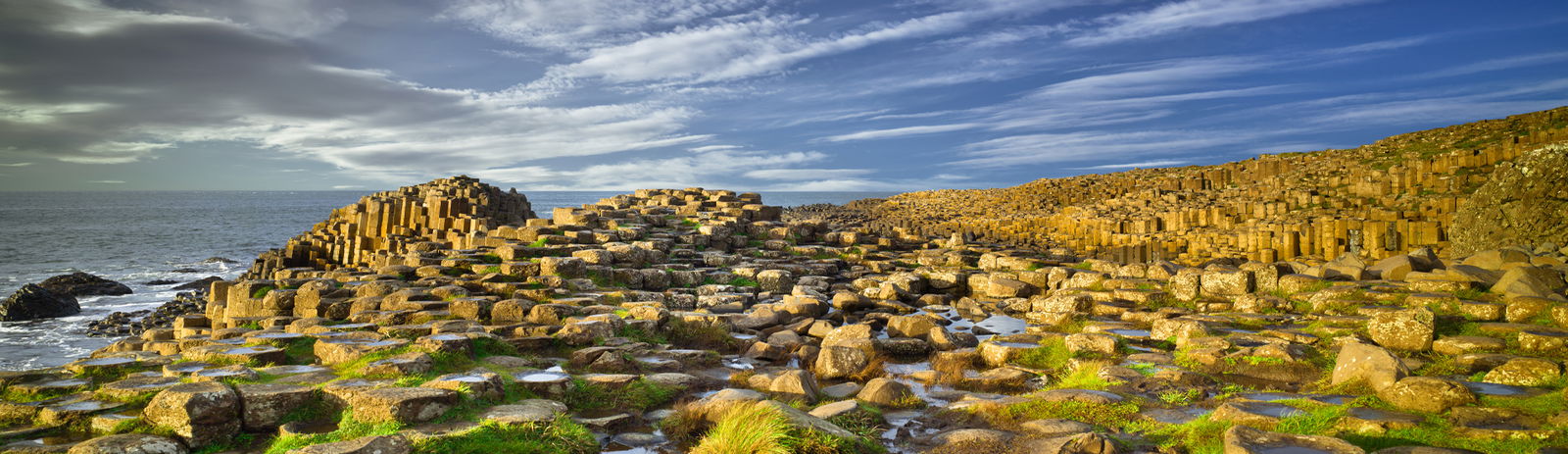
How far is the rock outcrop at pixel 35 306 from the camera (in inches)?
1021

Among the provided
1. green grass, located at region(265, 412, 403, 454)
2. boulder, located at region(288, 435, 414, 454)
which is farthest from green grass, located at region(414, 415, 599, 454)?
green grass, located at region(265, 412, 403, 454)

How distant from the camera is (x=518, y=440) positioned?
6820 mm

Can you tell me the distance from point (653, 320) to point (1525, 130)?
31.0m

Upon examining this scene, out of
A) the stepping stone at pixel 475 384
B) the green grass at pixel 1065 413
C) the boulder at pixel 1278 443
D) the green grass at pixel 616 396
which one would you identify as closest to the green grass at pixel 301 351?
the stepping stone at pixel 475 384

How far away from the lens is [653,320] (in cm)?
1286

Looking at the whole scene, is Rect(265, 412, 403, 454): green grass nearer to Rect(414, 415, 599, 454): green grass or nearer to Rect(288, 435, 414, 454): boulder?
Rect(288, 435, 414, 454): boulder

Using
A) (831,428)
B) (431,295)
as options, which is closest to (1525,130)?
(831,428)

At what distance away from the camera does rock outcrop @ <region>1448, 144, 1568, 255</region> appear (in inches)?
581

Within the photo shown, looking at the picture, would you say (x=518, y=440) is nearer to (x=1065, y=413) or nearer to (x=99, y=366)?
(x=1065, y=413)

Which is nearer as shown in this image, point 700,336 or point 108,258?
point 700,336

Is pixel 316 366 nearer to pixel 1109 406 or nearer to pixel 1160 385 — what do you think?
pixel 1109 406

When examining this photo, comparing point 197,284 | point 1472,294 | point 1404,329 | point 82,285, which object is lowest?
point 197,284

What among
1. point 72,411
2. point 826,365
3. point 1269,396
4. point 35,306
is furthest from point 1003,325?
point 35,306

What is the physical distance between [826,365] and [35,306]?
96.5ft
